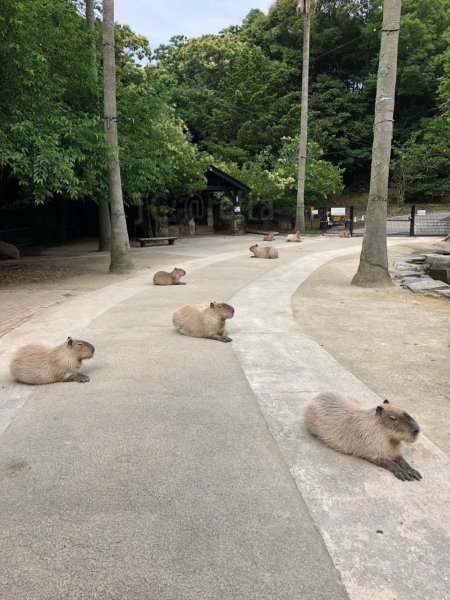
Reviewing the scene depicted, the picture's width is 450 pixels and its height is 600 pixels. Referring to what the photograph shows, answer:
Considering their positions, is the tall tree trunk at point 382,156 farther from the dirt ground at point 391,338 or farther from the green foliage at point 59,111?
the green foliage at point 59,111

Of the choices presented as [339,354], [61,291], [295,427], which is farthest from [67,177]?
[295,427]

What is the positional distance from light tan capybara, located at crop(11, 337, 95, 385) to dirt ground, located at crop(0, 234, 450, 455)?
242 cm

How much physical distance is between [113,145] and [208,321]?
7.38m

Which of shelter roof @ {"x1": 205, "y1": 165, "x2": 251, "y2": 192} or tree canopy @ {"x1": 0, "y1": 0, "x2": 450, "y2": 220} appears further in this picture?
shelter roof @ {"x1": 205, "y1": 165, "x2": 251, "y2": 192}

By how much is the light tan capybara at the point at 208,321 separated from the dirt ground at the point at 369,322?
4.13ft

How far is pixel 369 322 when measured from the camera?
6.89 meters

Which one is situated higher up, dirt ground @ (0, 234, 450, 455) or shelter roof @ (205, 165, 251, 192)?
shelter roof @ (205, 165, 251, 192)

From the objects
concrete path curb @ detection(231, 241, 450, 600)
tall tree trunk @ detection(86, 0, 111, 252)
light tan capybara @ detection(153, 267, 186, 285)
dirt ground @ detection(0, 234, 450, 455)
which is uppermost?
tall tree trunk @ detection(86, 0, 111, 252)

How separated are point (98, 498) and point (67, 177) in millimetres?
8281

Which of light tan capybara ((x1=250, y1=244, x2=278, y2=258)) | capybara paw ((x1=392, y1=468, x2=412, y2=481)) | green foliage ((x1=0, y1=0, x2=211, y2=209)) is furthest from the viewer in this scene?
light tan capybara ((x1=250, y1=244, x2=278, y2=258))

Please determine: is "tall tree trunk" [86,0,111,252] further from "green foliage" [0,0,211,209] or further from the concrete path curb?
the concrete path curb

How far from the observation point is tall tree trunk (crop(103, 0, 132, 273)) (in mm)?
11609

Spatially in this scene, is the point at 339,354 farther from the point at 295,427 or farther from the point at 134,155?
Result: the point at 134,155

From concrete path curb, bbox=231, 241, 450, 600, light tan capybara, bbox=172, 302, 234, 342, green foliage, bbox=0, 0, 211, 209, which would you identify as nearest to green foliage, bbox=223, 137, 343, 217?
green foliage, bbox=0, 0, 211, 209
